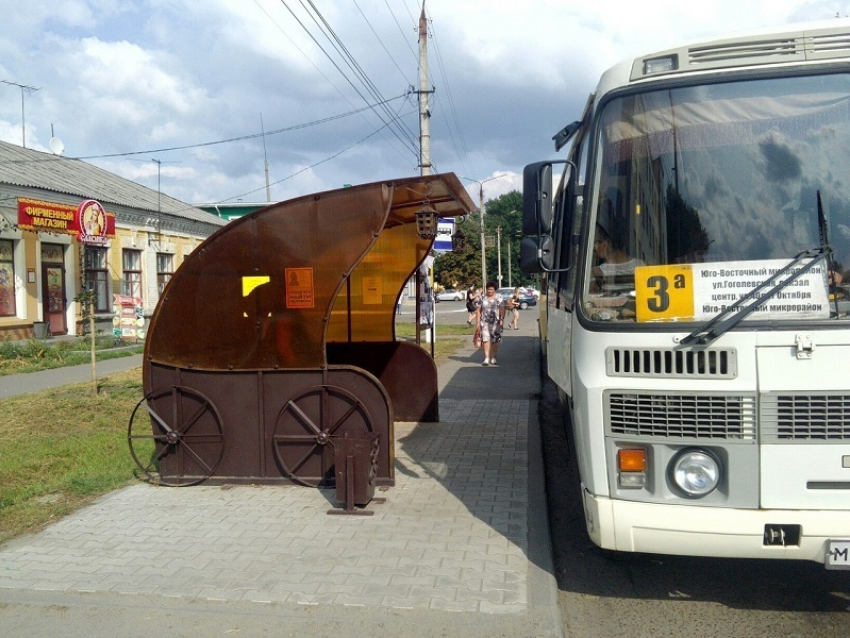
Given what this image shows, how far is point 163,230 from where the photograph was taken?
31.8 meters

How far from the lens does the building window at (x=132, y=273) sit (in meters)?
29.4

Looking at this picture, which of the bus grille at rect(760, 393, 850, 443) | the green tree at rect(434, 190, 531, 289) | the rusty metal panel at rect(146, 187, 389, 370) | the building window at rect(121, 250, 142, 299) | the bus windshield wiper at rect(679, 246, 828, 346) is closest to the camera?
the bus grille at rect(760, 393, 850, 443)

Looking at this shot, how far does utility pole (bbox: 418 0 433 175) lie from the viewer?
1926 cm

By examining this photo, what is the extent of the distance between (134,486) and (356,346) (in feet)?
11.6

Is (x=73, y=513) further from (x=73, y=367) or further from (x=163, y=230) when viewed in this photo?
(x=163, y=230)

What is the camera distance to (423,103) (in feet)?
64.6

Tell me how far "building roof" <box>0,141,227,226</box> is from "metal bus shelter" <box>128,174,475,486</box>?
19.3 metres

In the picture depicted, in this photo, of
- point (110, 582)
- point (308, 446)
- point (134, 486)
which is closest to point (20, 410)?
point (134, 486)

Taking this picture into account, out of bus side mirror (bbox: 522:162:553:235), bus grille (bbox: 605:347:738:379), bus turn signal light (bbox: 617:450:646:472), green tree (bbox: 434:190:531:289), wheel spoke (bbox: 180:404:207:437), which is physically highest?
green tree (bbox: 434:190:531:289)

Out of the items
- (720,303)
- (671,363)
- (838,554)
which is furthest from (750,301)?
(838,554)

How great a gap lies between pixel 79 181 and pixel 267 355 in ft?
84.9

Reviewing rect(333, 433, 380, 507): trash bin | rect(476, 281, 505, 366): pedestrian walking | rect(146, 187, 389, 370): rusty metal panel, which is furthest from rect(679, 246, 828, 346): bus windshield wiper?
rect(476, 281, 505, 366): pedestrian walking

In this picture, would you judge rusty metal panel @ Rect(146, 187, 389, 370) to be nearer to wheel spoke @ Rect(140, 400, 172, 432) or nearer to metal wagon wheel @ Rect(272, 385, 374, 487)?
metal wagon wheel @ Rect(272, 385, 374, 487)

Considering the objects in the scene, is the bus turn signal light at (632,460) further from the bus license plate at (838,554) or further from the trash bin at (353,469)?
the trash bin at (353,469)
